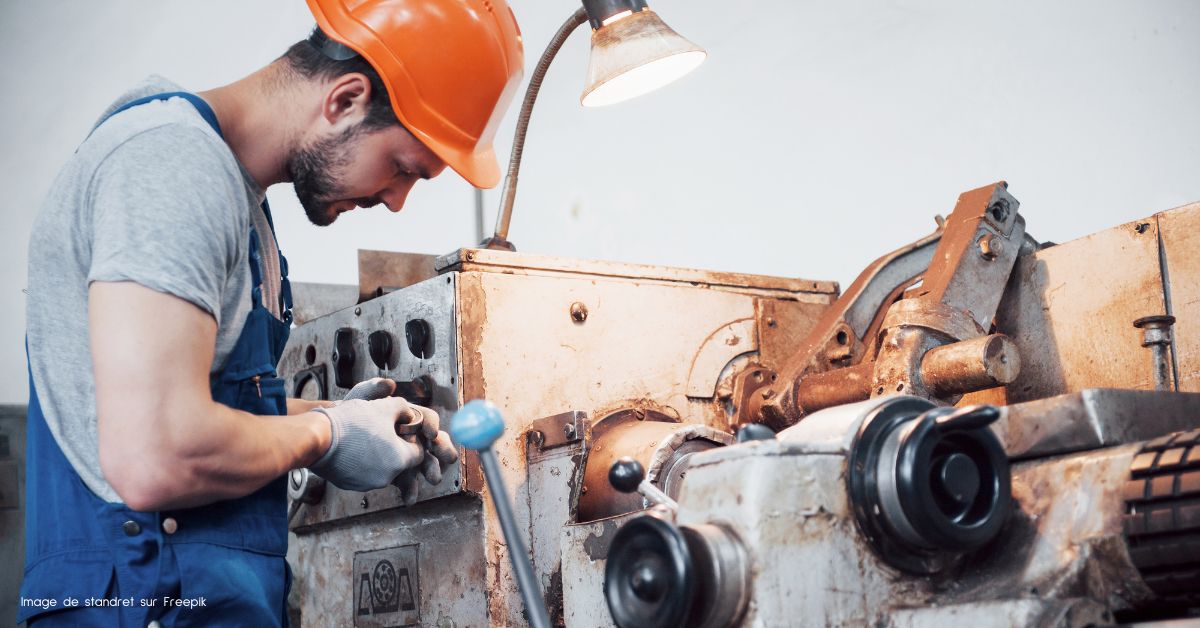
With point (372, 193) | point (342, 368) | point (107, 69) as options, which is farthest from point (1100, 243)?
point (107, 69)

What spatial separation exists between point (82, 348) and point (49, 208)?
0.49 ft

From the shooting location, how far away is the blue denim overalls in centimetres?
105

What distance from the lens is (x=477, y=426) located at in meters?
0.77

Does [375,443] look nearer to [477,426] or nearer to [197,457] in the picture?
[197,457]

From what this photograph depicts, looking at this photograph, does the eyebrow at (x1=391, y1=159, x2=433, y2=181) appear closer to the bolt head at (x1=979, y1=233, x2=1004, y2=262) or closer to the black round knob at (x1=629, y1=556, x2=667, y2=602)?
the black round knob at (x1=629, y1=556, x2=667, y2=602)

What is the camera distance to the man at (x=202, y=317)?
0.98 m

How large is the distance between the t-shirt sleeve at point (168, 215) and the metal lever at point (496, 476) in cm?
37

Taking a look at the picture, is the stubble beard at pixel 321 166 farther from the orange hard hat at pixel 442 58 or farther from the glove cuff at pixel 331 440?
the glove cuff at pixel 331 440

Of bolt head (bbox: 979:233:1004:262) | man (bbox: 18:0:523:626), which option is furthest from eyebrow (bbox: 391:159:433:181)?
bolt head (bbox: 979:233:1004:262)

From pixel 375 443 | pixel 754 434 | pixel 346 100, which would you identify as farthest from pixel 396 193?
pixel 754 434

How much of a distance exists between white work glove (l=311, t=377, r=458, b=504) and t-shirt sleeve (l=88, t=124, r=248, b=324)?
9.4 inches

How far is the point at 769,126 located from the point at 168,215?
6.15ft

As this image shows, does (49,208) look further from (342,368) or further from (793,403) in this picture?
(793,403)

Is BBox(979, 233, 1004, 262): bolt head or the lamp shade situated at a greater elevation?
the lamp shade
